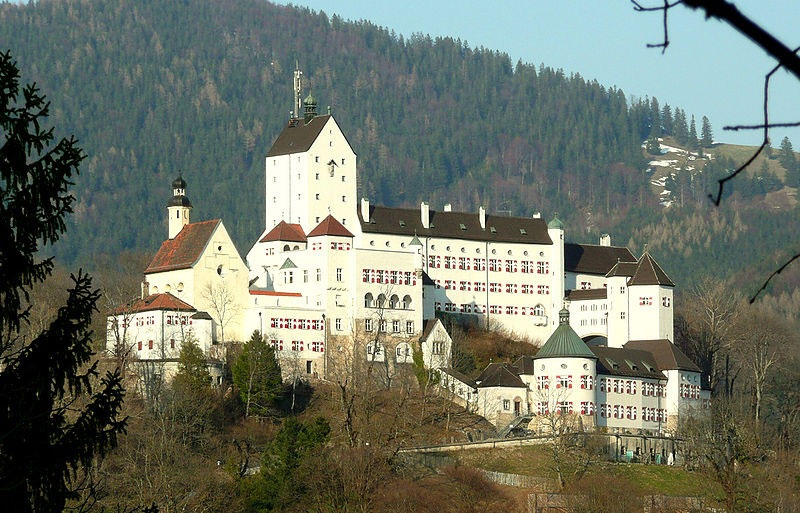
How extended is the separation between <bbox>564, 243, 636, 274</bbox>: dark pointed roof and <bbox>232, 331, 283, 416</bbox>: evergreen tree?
30.6 metres

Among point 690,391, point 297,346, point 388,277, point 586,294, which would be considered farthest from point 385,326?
point 690,391

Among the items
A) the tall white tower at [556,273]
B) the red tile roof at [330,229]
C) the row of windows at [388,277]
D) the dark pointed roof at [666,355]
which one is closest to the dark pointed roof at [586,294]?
the tall white tower at [556,273]

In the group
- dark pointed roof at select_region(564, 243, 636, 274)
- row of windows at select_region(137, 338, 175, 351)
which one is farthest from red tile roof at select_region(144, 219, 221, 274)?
dark pointed roof at select_region(564, 243, 636, 274)

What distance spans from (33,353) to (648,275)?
8519 cm

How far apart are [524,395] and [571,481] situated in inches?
545

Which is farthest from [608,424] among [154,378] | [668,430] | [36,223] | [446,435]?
[36,223]

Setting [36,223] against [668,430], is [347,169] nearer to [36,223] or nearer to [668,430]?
[668,430]

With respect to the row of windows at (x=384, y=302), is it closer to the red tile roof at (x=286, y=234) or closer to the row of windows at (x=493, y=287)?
the red tile roof at (x=286, y=234)

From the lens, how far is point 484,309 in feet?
341

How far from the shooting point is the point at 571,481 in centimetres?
7719

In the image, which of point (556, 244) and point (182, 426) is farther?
point (556, 244)

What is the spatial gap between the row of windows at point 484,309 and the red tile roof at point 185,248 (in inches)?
633

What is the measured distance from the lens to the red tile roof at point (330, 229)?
9538 centimetres

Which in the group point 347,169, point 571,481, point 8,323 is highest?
point 347,169
